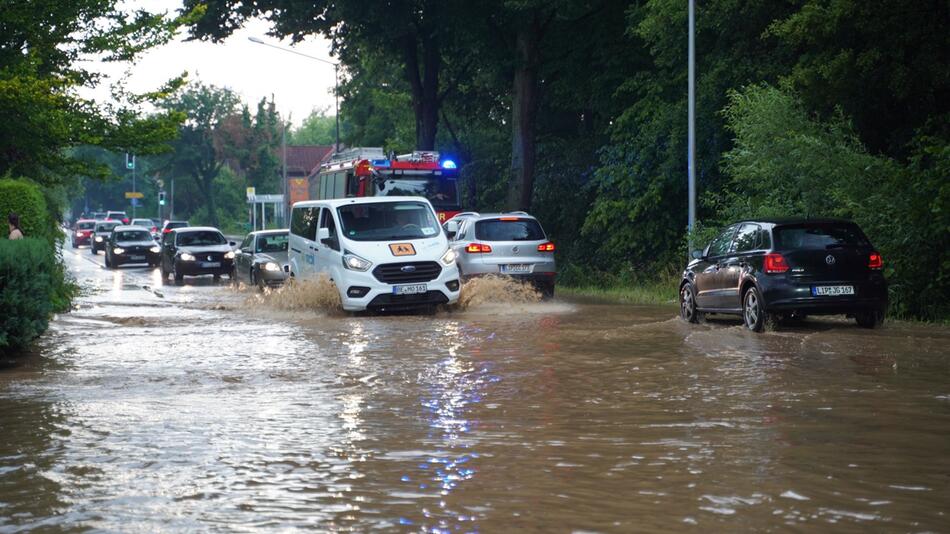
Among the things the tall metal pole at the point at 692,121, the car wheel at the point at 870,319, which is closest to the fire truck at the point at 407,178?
the tall metal pole at the point at 692,121

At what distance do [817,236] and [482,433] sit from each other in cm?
970

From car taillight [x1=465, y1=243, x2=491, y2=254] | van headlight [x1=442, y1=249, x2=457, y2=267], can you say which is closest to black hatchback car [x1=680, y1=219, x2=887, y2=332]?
van headlight [x1=442, y1=249, x2=457, y2=267]

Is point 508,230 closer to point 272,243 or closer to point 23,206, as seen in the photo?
point 23,206

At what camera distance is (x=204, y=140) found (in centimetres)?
11000

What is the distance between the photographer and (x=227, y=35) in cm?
3953

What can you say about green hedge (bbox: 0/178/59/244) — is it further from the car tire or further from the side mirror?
the car tire

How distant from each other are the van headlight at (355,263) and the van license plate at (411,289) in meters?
0.57

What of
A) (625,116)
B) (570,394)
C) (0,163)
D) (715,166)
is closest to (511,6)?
(625,116)

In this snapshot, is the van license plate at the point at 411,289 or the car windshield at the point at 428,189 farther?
the car windshield at the point at 428,189

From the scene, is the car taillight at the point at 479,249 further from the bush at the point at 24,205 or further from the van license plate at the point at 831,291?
the van license plate at the point at 831,291

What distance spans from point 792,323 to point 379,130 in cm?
4315

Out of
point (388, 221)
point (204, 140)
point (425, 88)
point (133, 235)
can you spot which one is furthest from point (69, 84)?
point (204, 140)

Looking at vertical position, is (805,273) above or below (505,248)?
below

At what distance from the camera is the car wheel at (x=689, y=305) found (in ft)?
65.9
